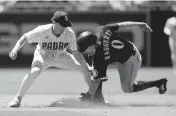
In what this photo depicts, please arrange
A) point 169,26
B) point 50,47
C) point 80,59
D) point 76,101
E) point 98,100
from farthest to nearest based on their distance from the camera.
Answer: point 169,26
point 76,101
point 80,59
point 98,100
point 50,47

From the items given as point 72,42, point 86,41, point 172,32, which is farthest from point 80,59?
point 172,32

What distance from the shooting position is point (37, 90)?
12.4 metres

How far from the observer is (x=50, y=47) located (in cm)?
917

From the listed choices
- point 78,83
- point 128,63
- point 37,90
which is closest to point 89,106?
point 128,63

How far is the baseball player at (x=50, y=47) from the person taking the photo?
886 cm

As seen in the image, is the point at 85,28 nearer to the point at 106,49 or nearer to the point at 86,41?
the point at 86,41

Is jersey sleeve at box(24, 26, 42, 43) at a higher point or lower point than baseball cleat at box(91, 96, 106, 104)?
higher

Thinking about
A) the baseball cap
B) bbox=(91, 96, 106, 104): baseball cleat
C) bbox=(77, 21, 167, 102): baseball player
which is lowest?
bbox=(91, 96, 106, 104): baseball cleat

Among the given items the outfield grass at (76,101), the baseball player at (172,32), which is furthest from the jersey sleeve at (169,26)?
the outfield grass at (76,101)

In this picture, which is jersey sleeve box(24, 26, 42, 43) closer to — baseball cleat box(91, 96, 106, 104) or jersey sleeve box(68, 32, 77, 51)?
jersey sleeve box(68, 32, 77, 51)

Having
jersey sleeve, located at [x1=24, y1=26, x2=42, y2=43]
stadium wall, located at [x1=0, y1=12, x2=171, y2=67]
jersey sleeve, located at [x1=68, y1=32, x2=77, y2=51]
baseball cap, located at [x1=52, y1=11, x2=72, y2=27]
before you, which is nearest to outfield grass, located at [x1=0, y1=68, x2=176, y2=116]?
jersey sleeve, located at [x1=68, y1=32, x2=77, y2=51]

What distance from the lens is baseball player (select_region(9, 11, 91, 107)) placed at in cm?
886

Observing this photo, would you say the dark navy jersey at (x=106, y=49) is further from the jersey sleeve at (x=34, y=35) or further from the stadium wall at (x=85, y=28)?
the stadium wall at (x=85, y=28)

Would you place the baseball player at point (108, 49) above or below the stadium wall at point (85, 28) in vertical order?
above
